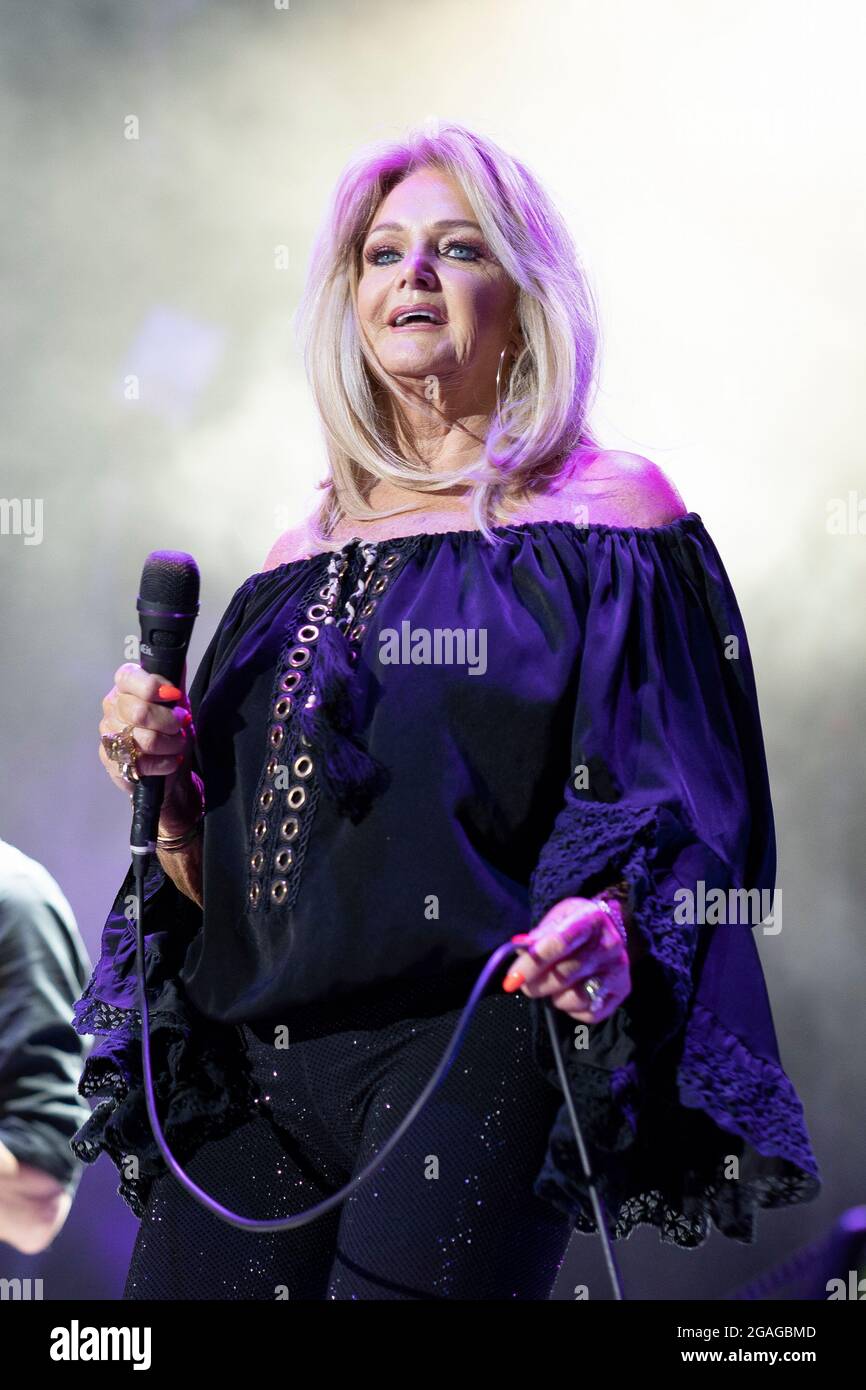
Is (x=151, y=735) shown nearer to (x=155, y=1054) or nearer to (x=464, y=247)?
(x=155, y=1054)

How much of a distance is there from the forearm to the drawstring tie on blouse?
187 millimetres

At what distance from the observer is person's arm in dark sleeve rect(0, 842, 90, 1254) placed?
7.71ft

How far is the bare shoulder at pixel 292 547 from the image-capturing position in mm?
1797

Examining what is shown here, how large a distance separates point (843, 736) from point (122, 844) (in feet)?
4.16

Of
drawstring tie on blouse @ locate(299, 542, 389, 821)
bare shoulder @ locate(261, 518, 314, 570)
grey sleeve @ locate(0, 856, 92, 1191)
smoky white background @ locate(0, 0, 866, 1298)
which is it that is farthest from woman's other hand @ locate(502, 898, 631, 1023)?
grey sleeve @ locate(0, 856, 92, 1191)

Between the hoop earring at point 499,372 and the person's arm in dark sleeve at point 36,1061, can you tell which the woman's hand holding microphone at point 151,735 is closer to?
the hoop earring at point 499,372

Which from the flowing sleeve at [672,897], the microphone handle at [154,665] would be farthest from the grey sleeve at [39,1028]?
the flowing sleeve at [672,897]

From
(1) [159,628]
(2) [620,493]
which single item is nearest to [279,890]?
(1) [159,628]

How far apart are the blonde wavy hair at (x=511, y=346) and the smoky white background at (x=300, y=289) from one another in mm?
534

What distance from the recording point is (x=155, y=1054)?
62.5 inches

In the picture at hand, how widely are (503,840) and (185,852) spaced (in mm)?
396

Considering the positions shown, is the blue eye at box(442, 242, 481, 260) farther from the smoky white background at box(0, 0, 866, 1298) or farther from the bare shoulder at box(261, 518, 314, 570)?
the smoky white background at box(0, 0, 866, 1298)

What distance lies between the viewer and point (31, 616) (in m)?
2.57
